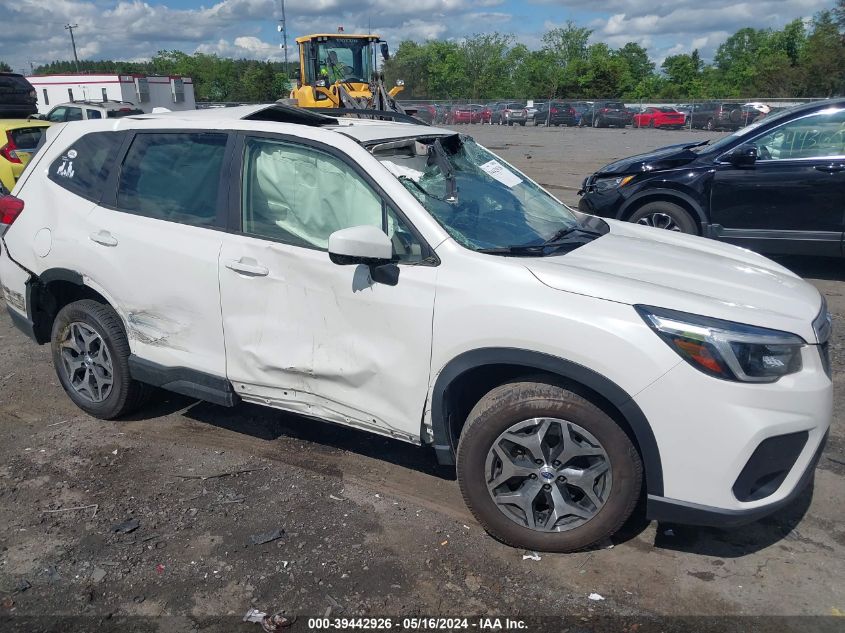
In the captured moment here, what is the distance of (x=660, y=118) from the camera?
3759 centimetres

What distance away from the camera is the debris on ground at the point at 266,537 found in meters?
3.32

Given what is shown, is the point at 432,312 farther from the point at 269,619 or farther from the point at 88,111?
the point at 88,111

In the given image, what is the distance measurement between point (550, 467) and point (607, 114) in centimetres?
3978

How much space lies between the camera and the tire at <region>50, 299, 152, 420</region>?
4254mm

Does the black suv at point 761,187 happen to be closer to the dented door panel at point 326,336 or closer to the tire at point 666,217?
the tire at point 666,217

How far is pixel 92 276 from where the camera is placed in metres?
4.18

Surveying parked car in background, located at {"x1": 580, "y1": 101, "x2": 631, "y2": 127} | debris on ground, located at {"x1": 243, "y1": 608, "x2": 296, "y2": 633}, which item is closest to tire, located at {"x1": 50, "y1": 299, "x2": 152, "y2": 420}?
debris on ground, located at {"x1": 243, "y1": 608, "x2": 296, "y2": 633}

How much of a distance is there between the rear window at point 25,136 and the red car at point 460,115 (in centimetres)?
3545

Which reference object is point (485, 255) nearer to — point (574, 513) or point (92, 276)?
point (574, 513)

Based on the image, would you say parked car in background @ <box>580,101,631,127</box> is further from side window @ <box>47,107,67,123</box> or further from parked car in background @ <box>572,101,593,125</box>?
side window @ <box>47,107,67,123</box>

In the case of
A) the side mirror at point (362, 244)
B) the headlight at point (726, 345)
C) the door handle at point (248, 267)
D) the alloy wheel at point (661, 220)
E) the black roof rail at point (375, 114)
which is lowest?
the alloy wheel at point (661, 220)

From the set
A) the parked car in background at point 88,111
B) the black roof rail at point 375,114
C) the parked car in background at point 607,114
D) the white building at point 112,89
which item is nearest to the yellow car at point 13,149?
the parked car in background at point 88,111

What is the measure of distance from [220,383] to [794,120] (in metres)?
6.38

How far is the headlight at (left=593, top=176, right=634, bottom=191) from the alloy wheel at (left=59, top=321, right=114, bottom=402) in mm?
5710
